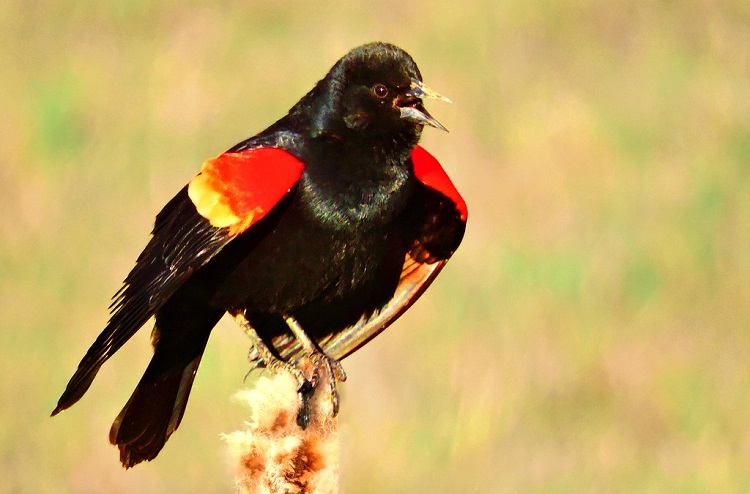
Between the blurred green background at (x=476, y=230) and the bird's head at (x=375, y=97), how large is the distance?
1.54 meters

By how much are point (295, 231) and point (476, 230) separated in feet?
7.23

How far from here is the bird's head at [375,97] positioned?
378 cm

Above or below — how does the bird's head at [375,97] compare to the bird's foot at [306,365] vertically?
above

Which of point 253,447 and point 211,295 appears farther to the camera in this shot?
point 211,295

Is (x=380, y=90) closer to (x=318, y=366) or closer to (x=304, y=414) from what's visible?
(x=318, y=366)

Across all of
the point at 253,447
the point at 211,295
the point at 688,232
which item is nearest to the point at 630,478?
the point at 688,232

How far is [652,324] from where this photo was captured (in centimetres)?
561

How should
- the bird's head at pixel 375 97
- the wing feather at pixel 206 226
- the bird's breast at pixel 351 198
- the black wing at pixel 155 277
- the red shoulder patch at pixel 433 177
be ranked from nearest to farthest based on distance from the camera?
the black wing at pixel 155 277 → the wing feather at pixel 206 226 → the bird's breast at pixel 351 198 → the bird's head at pixel 375 97 → the red shoulder patch at pixel 433 177

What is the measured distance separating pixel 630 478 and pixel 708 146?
1.57 metres

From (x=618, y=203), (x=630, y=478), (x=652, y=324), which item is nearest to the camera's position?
(x=630, y=478)

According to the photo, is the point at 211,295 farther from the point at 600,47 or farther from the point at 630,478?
the point at 600,47

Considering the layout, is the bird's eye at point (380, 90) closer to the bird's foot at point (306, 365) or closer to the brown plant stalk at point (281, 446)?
the bird's foot at point (306, 365)

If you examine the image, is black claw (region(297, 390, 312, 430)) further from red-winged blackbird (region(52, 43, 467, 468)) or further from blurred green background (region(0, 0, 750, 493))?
blurred green background (region(0, 0, 750, 493))

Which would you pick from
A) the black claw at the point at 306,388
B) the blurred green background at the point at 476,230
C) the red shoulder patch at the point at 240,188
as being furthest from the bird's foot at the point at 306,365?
the blurred green background at the point at 476,230
